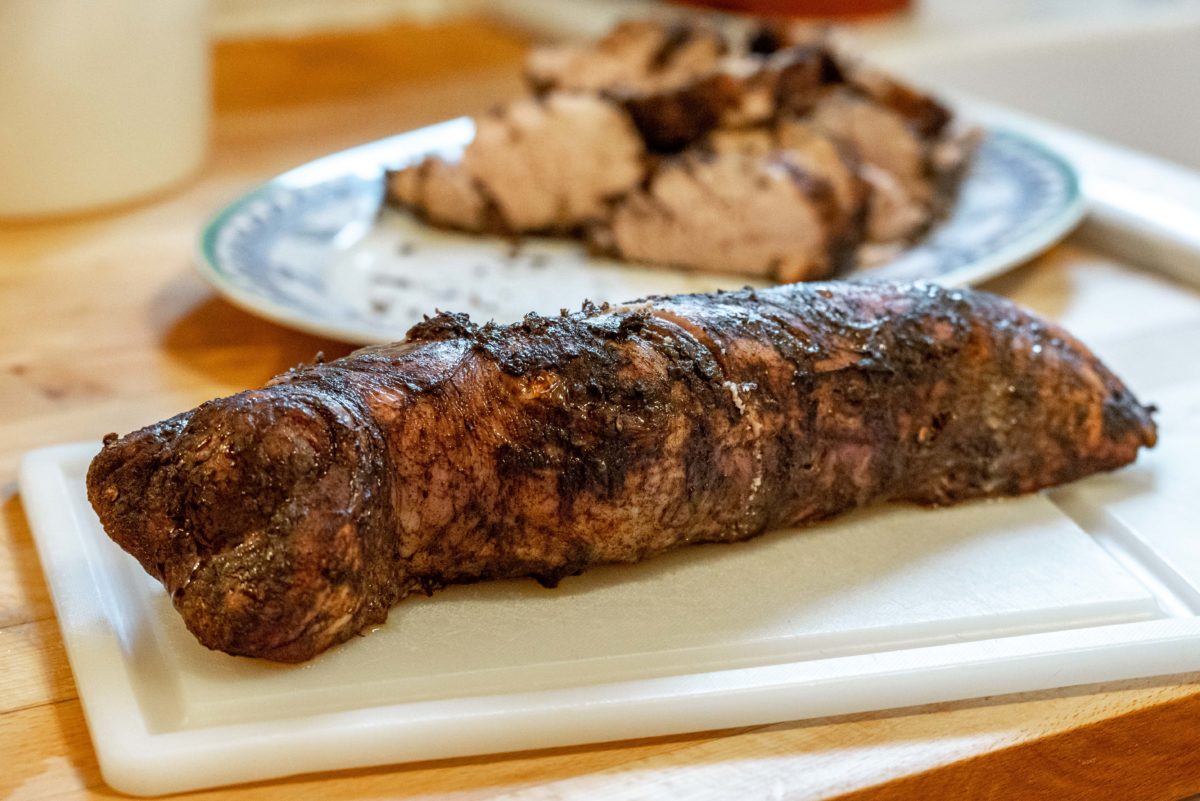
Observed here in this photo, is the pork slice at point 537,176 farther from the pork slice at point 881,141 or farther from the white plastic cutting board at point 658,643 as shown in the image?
the white plastic cutting board at point 658,643

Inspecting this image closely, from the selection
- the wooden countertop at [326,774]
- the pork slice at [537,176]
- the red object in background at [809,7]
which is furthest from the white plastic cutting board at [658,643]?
the red object in background at [809,7]

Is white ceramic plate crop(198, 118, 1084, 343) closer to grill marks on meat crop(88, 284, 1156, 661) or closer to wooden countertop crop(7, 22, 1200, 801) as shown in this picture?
wooden countertop crop(7, 22, 1200, 801)

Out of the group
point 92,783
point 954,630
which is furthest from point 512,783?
point 954,630

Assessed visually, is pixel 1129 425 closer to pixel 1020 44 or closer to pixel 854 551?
pixel 854 551

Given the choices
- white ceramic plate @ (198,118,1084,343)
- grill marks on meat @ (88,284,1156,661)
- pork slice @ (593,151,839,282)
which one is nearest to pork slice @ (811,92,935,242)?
white ceramic plate @ (198,118,1084,343)

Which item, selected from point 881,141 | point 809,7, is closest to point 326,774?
point 881,141

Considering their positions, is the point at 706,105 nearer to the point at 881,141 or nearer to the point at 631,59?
the point at 881,141

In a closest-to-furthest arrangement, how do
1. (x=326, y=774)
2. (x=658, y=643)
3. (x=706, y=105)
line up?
(x=326, y=774) → (x=658, y=643) → (x=706, y=105)
